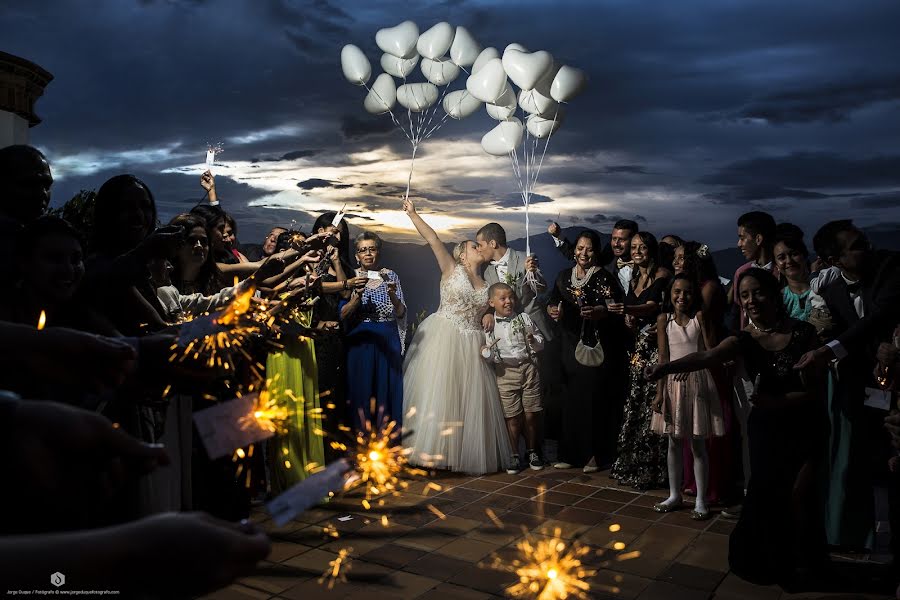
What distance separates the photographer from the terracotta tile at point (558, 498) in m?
4.70

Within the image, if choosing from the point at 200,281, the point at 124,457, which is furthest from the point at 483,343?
the point at 124,457

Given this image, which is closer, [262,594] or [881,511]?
[262,594]

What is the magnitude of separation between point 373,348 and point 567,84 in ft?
10.3

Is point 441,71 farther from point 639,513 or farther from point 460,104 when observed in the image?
point 639,513

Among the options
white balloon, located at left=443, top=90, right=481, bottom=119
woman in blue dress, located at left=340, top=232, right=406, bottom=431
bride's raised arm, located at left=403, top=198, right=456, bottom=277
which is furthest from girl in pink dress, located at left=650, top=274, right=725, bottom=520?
white balloon, located at left=443, top=90, right=481, bottom=119

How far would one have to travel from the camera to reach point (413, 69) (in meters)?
7.61

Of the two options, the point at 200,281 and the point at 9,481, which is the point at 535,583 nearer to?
the point at 200,281

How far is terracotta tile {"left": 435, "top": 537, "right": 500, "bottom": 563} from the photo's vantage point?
366cm

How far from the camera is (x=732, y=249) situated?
668 centimetres

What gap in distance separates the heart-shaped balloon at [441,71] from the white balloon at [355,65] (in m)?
0.67

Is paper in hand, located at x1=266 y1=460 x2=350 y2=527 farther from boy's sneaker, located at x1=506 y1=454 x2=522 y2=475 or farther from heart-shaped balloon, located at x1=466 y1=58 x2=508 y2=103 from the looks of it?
heart-shaped balloon, located at x1=466 y1=58 x2=508 y2=103

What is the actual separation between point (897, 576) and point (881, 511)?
150 centimetres

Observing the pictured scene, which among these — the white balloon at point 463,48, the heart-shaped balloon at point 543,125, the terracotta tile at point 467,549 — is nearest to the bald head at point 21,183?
the terracotta tile at point 467,549

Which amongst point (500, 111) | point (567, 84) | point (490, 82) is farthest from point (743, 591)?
point (500, 111)
